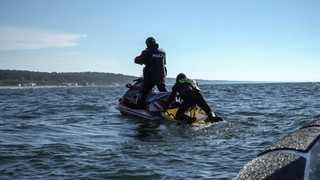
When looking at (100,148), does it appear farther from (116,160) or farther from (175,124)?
(175,124)

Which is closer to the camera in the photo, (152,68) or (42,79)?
(152,68)

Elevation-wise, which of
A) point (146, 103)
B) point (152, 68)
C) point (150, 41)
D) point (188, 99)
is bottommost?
point (146, 103)

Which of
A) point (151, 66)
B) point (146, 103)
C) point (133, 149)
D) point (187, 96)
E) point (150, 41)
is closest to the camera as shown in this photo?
point (133, 149)

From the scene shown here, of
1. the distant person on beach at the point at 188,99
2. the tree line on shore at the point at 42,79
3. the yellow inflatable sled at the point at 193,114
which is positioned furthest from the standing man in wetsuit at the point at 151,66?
the tree line on shore at the point at 42,79

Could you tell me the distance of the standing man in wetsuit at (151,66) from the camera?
10812 millimetres

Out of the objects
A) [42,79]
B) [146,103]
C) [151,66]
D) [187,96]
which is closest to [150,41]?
[151,66]

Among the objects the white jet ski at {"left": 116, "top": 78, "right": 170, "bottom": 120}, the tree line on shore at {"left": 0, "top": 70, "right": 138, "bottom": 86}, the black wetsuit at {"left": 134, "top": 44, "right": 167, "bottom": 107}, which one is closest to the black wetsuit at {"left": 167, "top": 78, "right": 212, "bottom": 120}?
the white jet ski at {"left": 116, "top": 78, "right": 170, "bottom": 120}

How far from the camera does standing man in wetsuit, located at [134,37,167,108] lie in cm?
1081

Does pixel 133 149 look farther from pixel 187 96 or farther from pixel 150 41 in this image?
pixel 150 41

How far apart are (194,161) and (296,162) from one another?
A: 9.83 feet

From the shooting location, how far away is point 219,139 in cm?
718

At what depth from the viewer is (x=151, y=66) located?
11.0 meters

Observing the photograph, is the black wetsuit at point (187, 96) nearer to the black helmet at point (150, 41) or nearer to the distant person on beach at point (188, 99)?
the distant person on beach at point (188, 99)

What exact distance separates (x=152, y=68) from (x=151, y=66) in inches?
2.7
